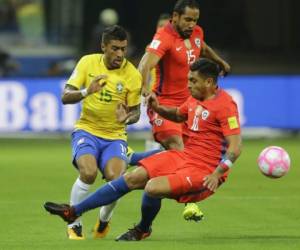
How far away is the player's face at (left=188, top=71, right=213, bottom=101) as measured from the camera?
10.5 meters

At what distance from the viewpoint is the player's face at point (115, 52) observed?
11.2 m

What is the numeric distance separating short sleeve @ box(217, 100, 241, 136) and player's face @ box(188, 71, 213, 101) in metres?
0.26

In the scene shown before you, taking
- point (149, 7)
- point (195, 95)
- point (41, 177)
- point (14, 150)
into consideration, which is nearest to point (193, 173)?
point (195, 95)

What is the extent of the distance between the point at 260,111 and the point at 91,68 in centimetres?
1216

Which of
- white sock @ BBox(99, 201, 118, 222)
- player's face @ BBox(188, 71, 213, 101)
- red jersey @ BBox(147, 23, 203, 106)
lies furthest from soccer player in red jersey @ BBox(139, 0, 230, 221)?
player's face @ BBox(188, 71, 213, 101)

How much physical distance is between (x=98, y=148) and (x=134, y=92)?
0.69 meters

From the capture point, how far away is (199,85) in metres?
10.5

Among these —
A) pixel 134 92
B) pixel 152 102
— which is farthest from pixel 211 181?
pixel 134 92

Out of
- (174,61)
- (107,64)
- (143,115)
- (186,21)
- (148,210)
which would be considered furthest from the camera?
(143,115)

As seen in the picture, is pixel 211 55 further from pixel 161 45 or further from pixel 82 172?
→ pixel 82 172

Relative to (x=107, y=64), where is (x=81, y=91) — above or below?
below

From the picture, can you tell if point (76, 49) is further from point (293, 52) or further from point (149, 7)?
point (293, 52)

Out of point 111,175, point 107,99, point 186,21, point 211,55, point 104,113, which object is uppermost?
point 186,21

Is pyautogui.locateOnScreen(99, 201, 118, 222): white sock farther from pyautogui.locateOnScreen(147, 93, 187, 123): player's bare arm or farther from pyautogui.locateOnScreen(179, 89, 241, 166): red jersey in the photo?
pyautogui.locateOnScreen(179, 89, 241, 166): red jersey
